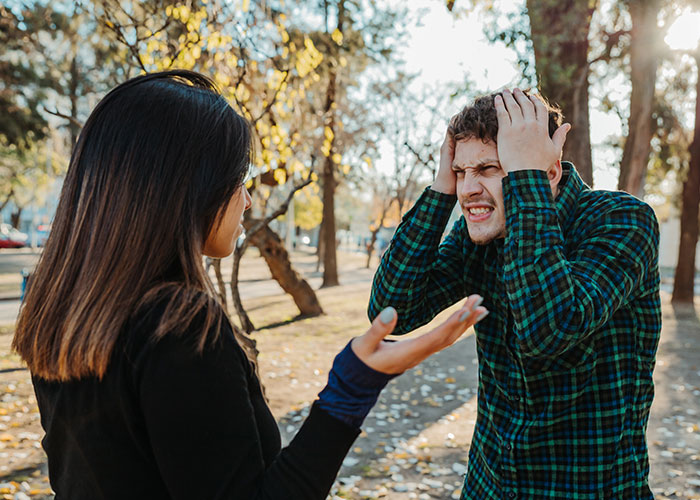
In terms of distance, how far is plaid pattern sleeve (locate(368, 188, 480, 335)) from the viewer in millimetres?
2113

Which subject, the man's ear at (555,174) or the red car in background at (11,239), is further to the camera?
the red car in background at (11,239)

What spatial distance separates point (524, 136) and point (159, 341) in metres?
1.19

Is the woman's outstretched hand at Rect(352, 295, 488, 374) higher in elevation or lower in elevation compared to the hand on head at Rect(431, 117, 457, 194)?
lower

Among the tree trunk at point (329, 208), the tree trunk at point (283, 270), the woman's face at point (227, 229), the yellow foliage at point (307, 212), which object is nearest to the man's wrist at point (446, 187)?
the woman's face at point (227, 229)

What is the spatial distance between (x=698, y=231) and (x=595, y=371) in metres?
18.1

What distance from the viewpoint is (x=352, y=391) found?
4.37ft

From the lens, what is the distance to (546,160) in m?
1.80

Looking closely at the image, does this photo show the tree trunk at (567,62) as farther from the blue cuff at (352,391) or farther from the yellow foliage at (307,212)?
the yellow foliage at (307,212)

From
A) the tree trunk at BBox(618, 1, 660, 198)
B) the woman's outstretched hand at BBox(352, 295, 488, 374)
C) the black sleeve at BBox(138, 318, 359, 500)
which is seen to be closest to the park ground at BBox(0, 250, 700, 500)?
the black sleeve at BBox(138, 318, 359, 500)

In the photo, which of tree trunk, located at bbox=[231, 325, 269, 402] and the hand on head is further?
the hand on head

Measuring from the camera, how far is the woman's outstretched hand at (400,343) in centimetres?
129

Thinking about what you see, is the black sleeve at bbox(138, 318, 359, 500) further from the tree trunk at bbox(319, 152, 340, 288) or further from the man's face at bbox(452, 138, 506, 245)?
the tree trunk at bbox(319, 152, 340, 288)

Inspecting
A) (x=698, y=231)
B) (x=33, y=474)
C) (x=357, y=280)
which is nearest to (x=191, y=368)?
(x=33, y=474)

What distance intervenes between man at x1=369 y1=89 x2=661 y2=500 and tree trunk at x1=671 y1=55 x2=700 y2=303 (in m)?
17.3
